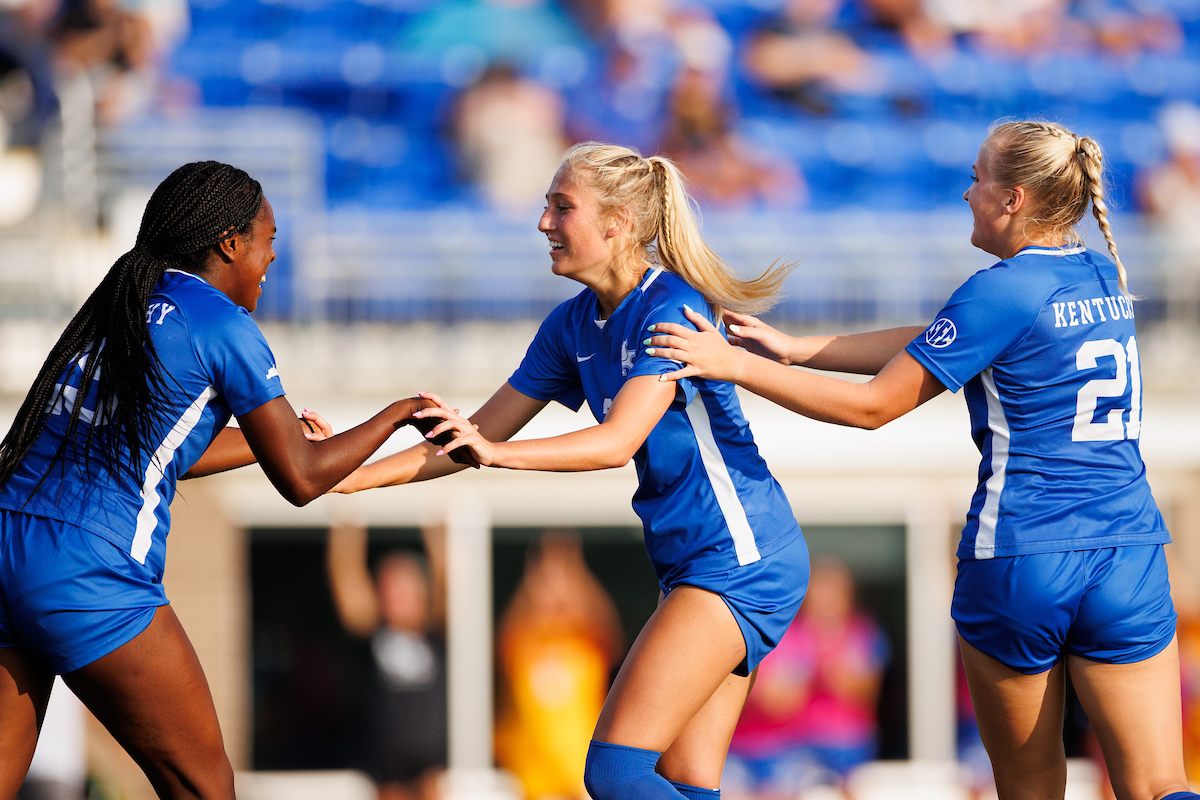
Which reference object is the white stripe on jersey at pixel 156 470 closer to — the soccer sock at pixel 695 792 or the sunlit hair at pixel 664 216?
the sunlit hair at pixel 664 216

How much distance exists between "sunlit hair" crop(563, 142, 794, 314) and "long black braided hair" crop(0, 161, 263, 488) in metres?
0.79

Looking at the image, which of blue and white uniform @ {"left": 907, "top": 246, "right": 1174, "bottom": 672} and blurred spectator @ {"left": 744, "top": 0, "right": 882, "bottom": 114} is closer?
blue and white uniform @ {"left": 907, "top": 246, "right": 1174, "bottom": 672}

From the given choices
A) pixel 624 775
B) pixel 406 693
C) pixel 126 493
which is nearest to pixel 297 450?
pixel 126 493

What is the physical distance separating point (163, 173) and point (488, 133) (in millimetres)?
2733

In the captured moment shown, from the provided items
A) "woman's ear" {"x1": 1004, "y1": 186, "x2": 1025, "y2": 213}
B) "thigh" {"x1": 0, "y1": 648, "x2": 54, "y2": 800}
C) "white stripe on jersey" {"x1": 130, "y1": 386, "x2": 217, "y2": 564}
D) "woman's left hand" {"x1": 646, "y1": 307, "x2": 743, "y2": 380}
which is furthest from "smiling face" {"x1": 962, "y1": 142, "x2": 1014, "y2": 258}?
"thigh" {"x1": 0, "y1": 648, "x2": 54, "y2": 800}

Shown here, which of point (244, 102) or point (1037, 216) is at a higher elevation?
point (244, 102)

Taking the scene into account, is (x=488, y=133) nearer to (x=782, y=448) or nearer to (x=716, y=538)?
(x=782, y=448)

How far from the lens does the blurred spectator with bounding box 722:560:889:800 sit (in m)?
8.15

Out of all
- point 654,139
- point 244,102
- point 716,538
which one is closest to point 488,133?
point 654,139

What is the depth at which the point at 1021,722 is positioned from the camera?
2.67 metres

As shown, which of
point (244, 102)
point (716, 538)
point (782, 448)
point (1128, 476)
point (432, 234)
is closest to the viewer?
point (1128, 476)

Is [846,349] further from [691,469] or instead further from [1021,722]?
[1021,722]

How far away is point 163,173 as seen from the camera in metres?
9.12

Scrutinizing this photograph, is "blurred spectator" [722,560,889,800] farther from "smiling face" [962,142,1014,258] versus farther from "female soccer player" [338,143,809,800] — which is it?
"smiling face" [962,142,1014,258]
